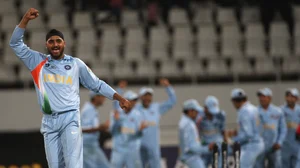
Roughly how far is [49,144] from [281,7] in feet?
46.9

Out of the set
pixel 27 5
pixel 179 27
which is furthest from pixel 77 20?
Result: pixel 179 27

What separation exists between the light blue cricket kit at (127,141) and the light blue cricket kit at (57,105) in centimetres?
597

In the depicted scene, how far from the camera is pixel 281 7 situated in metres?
20.8

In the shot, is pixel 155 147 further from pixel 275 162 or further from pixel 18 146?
pixel 18 146

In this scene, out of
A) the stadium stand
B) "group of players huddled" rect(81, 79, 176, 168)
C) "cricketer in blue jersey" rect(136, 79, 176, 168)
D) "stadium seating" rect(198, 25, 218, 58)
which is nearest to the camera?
"group of players huddled" rect(81, 79, 176, 168)

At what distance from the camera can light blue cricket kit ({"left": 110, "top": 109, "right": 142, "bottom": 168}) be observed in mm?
13836

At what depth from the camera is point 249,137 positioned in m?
12.7

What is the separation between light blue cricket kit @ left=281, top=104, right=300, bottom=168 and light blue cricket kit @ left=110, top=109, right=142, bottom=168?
3098 mm

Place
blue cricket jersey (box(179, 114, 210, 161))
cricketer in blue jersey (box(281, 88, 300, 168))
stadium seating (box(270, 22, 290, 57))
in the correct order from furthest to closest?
stadium seating (box(270, 22, 290, 57)), cricketer in blue jersey (box(281, 88, 300, 168)), blue cricket jersey (box(179, 114, 210, 161))

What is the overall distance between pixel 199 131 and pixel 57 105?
24.3 ft

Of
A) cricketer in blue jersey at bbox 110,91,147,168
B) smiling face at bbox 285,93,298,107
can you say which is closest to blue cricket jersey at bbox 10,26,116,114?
cricketer in blue jersey at bbox 110,91,147,168

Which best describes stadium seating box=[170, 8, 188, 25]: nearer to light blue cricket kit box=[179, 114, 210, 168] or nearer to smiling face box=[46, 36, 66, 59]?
light blue cricket kit box=[179, 114, 210, 168]

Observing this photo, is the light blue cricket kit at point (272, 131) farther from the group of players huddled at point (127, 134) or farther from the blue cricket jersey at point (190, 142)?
the group of players huddled at point (127, 134)

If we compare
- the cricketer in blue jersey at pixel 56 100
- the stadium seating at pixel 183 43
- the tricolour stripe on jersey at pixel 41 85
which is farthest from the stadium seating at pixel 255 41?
the tricolour stripe on jersey at pixel 41 85
